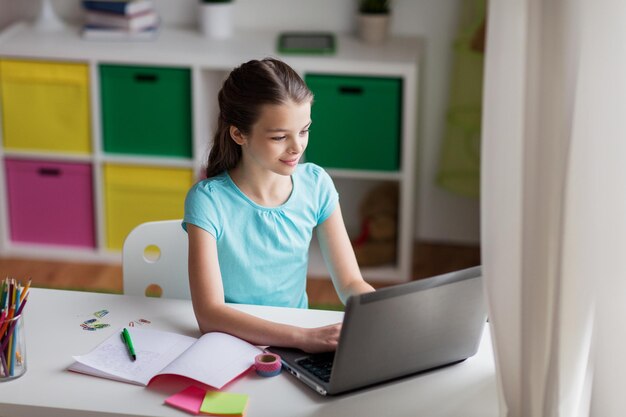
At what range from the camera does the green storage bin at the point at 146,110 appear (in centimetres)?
376

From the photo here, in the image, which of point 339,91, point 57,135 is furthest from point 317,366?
point 57,135

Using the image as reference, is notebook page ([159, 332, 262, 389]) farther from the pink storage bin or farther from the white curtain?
the pink storage bin

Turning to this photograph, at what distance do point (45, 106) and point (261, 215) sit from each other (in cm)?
189

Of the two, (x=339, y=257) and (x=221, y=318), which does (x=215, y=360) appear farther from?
(x=339, y=257)

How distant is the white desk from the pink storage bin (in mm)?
1919

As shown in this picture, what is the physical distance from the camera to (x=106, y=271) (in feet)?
12.9

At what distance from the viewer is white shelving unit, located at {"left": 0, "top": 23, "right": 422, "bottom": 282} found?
3666 millimetres

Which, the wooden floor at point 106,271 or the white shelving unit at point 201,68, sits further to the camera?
the wooden floor at point 106,271

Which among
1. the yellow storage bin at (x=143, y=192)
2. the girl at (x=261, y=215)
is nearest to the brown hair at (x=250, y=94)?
the girl at (x=261, y=215)

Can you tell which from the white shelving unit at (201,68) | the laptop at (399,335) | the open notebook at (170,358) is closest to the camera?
the laptop at (399,335)

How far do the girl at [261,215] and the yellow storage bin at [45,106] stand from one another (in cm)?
170

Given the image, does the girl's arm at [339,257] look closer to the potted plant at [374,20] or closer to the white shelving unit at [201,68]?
the white shelving unit at [201,68]

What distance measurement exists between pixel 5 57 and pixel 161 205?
77cm

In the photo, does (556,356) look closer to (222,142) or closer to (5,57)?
(222,142)
